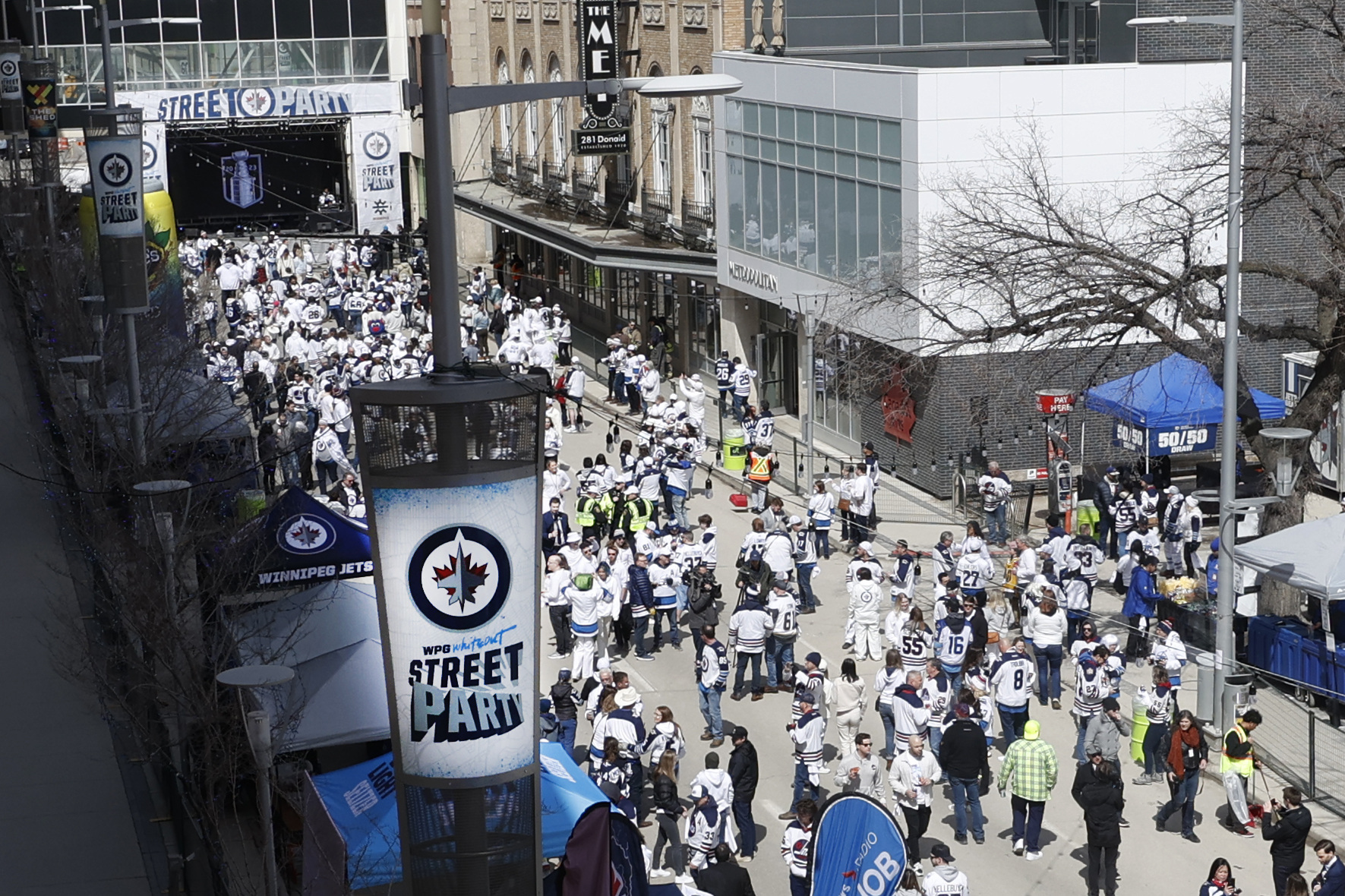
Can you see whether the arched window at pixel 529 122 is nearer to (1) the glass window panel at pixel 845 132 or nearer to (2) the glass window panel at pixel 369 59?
(2) the glass window panel at pixel 369 59

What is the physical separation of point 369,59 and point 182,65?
671 cm

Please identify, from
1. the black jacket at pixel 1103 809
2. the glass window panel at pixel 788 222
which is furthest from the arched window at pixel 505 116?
the black jacket at pixel 1103 809

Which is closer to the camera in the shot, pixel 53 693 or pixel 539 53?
pixel 53 693

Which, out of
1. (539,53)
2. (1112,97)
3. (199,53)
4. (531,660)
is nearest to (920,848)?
(531,660)

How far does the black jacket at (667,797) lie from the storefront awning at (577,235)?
24418 mm

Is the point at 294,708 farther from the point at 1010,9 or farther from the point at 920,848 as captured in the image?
the point at 1010,9

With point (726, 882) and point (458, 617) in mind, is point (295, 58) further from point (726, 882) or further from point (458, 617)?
point (458, 617)

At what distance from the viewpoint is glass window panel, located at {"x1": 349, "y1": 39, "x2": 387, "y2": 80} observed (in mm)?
64250

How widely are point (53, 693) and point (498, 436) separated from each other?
1295cm

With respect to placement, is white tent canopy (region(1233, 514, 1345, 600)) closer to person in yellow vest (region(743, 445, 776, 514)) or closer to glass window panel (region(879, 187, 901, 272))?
person in yellow vest (region(743, 445, 776, 514))

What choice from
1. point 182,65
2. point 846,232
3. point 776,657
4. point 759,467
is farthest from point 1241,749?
point 182,65

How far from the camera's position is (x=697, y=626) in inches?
821

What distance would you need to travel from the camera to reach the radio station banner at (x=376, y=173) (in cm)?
6162

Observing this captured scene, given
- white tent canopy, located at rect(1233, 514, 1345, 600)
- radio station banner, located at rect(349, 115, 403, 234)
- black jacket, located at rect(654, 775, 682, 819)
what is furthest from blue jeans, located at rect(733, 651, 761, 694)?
radio station banner, located at rect(349, 115, 403, 234)
